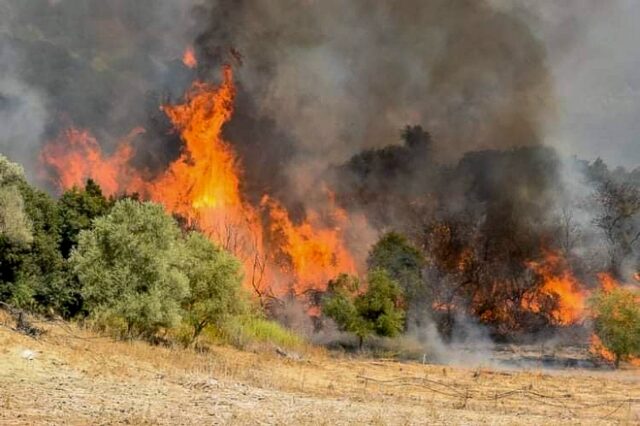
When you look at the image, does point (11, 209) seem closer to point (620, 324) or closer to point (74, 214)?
point (74, 214)

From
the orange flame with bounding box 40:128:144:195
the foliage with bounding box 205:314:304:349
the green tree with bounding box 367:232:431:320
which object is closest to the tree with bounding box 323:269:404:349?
the foliage with bounding box 205:314:304:349

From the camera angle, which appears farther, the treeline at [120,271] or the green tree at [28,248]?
the green tree at [28,248]

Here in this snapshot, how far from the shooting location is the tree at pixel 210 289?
40875mm

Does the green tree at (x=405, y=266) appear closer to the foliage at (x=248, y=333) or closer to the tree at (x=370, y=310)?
the tree at (x=370, y=310)

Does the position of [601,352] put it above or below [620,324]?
below

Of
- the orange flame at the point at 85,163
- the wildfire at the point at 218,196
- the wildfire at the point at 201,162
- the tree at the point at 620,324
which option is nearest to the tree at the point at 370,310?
the tree at the point at 620,324

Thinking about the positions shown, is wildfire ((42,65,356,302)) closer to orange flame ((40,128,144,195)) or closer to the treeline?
orange flame ((40,128,144,195))

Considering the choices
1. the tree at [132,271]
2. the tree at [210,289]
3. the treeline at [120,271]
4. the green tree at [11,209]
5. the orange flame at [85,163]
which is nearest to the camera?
the tree at [132,271]

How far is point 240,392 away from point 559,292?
224 ft

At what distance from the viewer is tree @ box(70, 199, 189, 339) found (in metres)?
35.9

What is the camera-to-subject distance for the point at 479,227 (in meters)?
89.7

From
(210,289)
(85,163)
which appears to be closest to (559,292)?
(210,289)

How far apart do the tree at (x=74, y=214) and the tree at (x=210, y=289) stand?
1058 cm

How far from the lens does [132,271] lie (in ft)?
122
